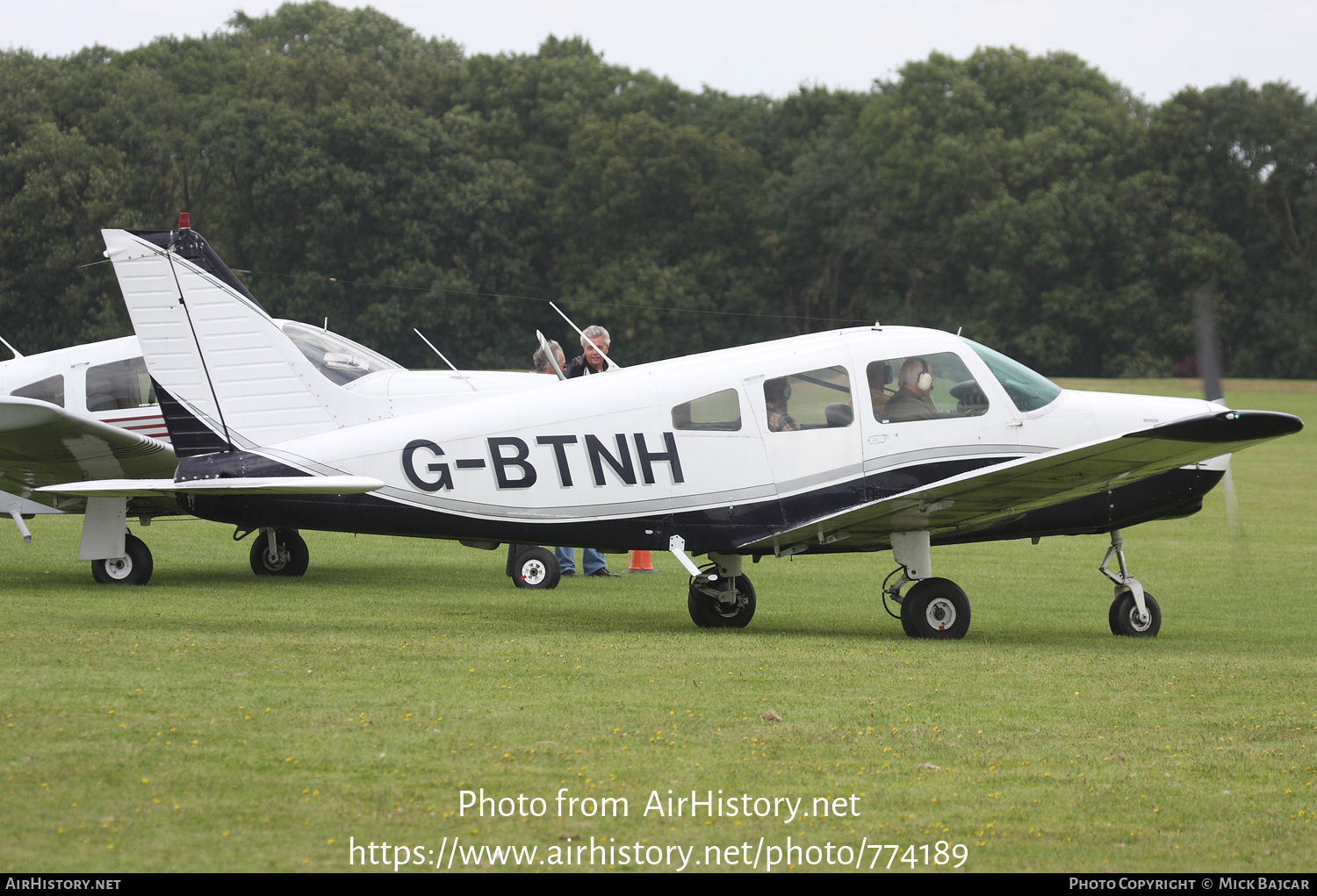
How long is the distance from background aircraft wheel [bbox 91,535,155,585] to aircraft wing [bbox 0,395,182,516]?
0.40 meters

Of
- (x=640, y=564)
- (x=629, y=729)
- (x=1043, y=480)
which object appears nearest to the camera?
(x=629, y=729)

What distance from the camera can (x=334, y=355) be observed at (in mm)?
12469

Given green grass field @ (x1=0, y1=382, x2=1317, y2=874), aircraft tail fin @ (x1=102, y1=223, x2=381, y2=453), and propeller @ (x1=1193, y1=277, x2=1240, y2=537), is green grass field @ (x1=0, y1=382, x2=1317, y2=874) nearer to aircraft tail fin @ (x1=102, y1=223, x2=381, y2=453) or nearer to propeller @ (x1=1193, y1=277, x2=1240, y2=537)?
propeller @ (x1=1193, y1=277, x2=1240, y2=537)

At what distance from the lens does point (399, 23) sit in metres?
84.3

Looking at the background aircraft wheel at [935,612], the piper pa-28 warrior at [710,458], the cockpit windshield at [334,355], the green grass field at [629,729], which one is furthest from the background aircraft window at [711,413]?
the cockpit windshield at [334,355]

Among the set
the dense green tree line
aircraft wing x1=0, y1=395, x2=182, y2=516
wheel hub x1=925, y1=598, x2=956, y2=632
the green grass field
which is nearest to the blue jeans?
the green grass field

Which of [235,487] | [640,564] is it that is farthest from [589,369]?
[235,487]

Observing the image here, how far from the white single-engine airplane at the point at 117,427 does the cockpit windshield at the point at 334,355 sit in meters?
0.01

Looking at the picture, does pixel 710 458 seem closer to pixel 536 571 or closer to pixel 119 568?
pixel 536 571

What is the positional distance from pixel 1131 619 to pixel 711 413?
3.61 m

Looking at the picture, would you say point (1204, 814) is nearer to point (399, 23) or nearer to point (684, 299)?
point (684, 299)

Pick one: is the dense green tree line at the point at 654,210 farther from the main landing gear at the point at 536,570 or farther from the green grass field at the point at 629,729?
the green grass field at the point at 629,729
